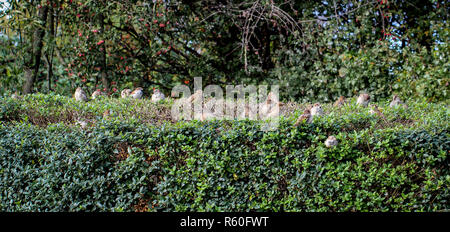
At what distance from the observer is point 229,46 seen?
7465 millimetres

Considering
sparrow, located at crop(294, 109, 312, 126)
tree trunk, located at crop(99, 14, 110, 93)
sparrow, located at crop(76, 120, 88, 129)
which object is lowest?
sparrow, located at crop(76, 120, 88, 129)

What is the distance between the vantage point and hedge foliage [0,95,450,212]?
120 inches

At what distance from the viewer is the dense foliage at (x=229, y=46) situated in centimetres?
629

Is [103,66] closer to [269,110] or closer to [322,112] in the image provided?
[269,110]

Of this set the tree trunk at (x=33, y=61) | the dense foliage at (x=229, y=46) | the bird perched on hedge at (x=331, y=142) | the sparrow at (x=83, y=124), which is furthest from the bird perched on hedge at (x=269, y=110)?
the tree trunk at (x=33, y=61)

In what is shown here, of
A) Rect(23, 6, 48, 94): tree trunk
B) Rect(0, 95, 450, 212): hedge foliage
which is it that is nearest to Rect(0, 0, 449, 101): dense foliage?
Rect(23, 6, 48, 94): tree trunk

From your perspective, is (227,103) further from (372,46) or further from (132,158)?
(372,46)

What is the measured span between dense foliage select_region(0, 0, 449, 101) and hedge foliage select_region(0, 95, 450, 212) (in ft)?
10.1

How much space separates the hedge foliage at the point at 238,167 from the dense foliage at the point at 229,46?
10.1 ft

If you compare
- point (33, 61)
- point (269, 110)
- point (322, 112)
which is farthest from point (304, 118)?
point (33, 61)

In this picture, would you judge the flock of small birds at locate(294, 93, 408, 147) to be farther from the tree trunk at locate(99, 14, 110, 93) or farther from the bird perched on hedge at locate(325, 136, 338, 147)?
Answer: the tree trunk at locate(99, 14, 110, 93)

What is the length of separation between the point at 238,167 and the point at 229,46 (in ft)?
15.3

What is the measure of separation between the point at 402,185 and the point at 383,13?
4.35m

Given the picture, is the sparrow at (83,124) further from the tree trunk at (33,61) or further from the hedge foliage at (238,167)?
the tree trunk at (33,61)
